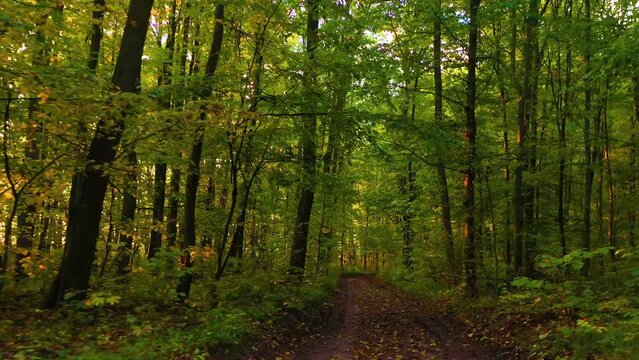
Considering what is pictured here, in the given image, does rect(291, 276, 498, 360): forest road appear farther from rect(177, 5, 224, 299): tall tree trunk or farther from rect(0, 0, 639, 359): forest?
rect(177, 5, 224, 299): tall tree trunk

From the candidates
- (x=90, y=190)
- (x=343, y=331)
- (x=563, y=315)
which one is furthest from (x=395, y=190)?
(x=90, y=190)

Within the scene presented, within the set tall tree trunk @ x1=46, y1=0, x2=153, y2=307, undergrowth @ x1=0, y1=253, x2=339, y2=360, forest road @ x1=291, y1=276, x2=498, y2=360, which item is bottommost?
forest road @ x1=291, y1=276, x2=498, y2=360

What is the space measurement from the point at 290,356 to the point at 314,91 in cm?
567

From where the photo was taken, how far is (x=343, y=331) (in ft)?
39.4

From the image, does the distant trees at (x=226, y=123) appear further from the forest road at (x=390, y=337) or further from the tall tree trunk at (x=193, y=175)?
the forest road at (x=390, y=337)

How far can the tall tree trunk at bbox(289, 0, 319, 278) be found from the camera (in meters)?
11.5

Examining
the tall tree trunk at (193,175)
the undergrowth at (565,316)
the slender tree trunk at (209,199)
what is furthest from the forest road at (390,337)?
the slender tree trunk at (209,199)

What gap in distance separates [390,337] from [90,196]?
753cm

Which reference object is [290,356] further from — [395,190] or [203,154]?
[395,190]

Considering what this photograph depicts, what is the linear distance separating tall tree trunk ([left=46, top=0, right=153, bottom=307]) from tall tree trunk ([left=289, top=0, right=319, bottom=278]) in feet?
12.3

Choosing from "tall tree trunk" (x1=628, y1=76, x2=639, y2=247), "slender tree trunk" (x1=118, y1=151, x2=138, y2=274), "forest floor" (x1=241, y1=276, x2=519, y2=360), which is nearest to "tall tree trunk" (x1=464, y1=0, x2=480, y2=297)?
"forest floor" (x1=241, y1=276, x2=519, y2=360)

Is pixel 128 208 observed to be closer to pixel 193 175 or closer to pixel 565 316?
pixel 193 175

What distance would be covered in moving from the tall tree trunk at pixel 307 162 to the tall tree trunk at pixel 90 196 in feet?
12.3

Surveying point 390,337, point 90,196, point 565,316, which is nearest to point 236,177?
point 90,196
